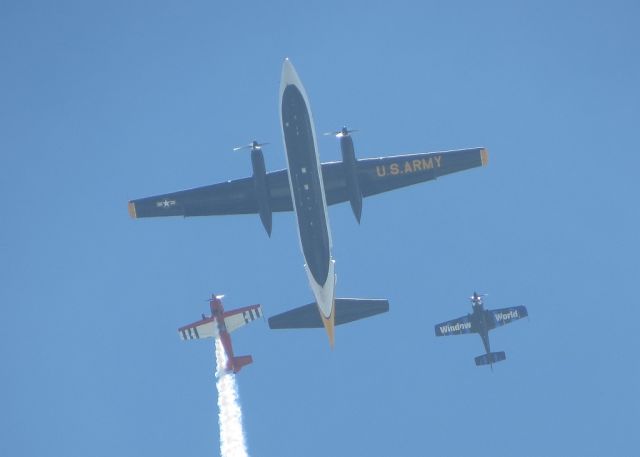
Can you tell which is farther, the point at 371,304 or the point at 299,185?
the point at 371,304

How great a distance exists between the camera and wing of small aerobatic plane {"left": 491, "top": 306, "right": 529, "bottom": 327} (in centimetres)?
8700

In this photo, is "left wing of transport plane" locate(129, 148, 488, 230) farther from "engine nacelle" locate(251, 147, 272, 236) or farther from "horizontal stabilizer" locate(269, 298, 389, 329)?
"horizontal stabilizer" locate(269, 298, 389, 329)

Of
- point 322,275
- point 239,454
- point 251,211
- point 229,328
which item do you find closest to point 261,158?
point 251,211

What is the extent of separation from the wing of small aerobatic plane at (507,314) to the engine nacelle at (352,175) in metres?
24.7

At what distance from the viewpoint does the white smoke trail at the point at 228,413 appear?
7556 cm

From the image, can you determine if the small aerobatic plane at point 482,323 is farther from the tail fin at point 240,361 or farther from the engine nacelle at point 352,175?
the engine nacelle at point 352,175

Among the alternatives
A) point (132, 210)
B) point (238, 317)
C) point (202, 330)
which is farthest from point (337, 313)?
point (132, 210)

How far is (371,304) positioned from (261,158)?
12.2m

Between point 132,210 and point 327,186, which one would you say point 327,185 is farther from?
point 132,210

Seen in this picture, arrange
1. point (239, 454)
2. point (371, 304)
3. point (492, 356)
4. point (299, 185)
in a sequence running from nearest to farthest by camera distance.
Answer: point (299, 185) < point (371, 304) < point (239, 454) < point (492, 356)

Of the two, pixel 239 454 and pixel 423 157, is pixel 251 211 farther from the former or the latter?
pixel 239 454

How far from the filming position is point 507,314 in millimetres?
87375

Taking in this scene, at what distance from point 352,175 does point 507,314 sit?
26.9 m

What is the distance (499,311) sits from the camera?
286 ft
